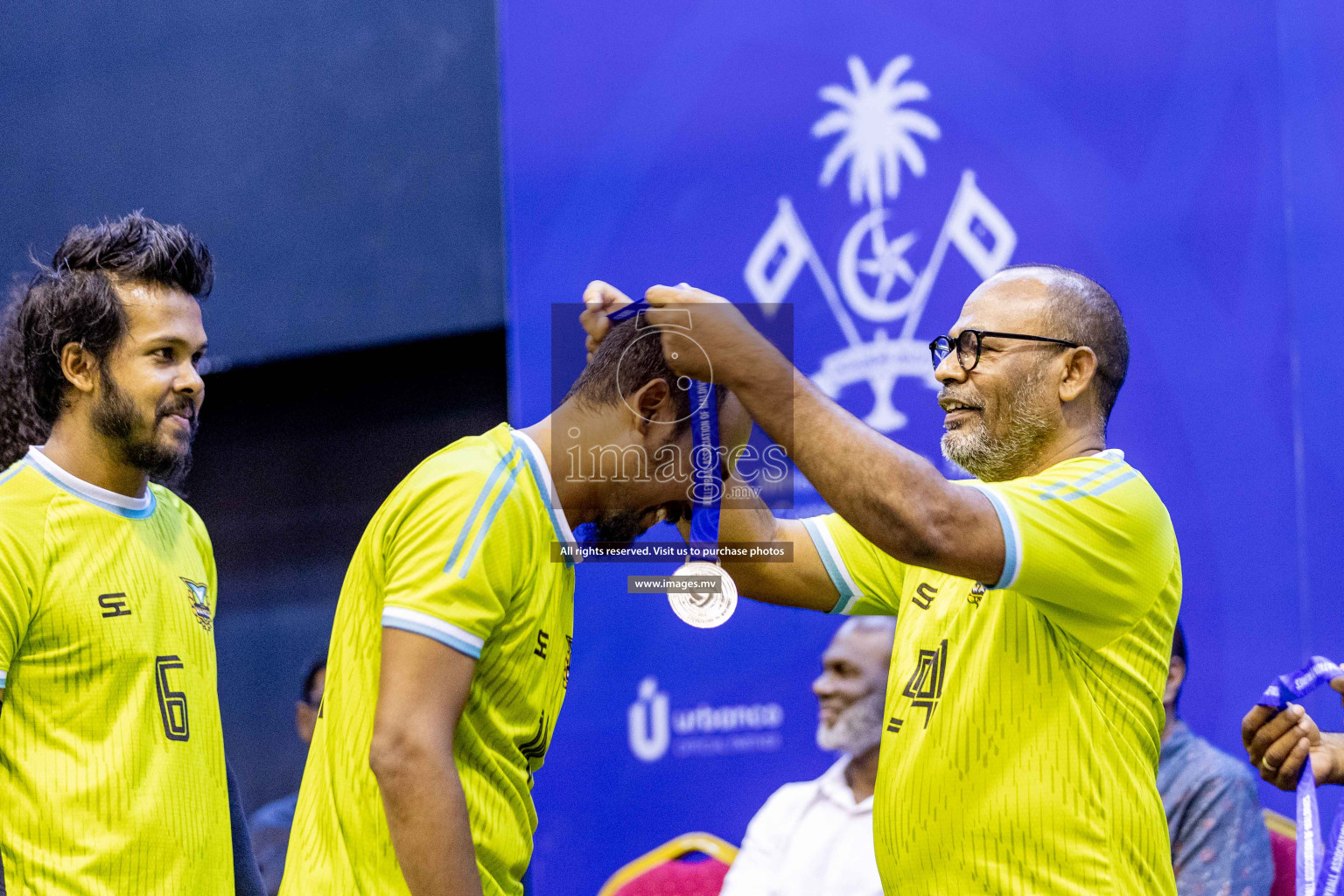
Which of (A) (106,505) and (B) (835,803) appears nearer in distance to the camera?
(A) (106,505)

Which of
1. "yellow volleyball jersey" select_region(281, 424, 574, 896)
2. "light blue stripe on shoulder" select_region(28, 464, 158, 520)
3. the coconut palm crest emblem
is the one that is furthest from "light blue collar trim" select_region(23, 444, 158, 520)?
the coconut palm crest emblem

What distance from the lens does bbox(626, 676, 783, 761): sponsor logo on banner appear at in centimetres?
388

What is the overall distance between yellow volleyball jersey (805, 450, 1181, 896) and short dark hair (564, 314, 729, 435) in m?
0.52

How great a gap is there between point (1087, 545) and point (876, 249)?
2370mm

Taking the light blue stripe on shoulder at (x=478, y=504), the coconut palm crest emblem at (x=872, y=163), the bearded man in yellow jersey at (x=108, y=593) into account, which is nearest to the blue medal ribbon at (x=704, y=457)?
the light blue stripe on shoulder at (x=478, y=504)

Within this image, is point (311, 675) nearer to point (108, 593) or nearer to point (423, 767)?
point (108, 593)

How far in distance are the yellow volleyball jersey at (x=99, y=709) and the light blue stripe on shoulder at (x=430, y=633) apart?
86 centimetres

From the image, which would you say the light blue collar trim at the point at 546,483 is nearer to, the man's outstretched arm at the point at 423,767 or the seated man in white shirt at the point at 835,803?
the man's outstretched arm at the point at 423,767

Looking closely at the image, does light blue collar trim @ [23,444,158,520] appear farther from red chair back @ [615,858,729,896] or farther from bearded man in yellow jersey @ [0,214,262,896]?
red chair back @ [615,858,729,896]

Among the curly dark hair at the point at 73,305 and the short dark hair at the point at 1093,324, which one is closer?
the short dark hair at the point at 1093,324

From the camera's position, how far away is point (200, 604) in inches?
102

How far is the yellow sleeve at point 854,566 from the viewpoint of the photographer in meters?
2.54

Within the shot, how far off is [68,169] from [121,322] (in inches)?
63.7

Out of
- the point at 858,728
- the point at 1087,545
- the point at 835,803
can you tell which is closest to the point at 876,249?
the point at 858,728
